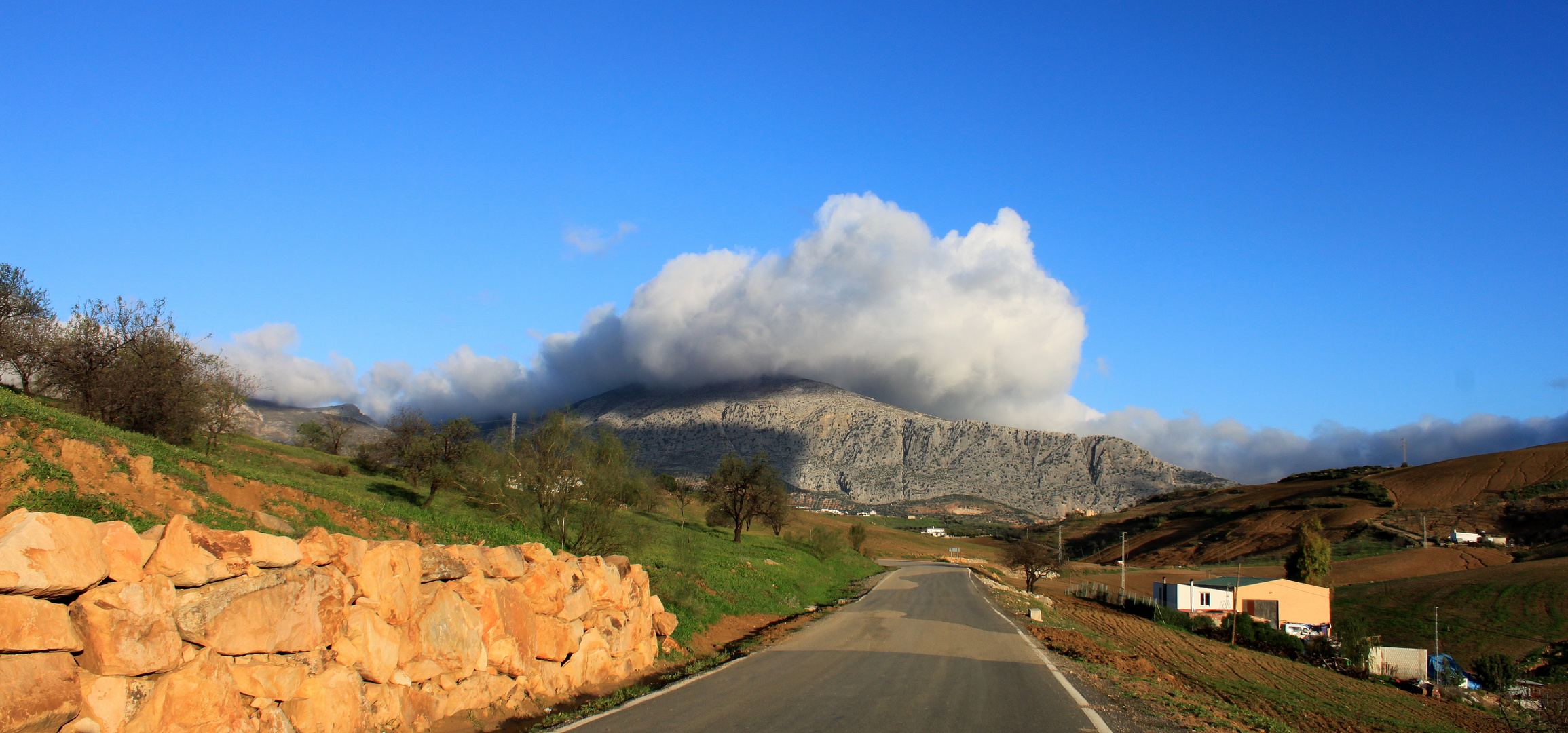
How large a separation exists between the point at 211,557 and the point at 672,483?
224 feet

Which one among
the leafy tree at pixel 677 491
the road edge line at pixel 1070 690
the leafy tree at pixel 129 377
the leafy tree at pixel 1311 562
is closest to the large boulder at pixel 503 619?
the road edge line at pixel 1070 690

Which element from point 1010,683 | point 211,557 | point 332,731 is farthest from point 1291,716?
point 211,557

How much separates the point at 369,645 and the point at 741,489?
178ft

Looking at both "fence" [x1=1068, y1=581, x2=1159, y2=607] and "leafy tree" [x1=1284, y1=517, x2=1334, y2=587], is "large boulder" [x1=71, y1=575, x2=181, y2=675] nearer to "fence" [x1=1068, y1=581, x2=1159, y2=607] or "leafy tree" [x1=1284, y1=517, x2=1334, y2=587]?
"fence" [x1=1068, y1=581, x2=1159, y2=607]

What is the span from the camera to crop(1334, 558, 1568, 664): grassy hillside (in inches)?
1740

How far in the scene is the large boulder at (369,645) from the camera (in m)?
8.22

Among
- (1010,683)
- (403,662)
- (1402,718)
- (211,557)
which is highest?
(211,557)

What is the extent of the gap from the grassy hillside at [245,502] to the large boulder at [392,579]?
3.26 m

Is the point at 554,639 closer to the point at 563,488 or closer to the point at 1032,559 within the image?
the point at 563,488

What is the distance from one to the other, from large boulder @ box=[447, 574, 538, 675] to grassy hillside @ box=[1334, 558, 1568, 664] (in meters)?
50.9

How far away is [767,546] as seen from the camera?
55.2 metres

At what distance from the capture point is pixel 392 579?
8.94 meters

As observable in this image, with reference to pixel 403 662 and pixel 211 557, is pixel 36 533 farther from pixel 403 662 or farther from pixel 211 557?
pixel 403 662

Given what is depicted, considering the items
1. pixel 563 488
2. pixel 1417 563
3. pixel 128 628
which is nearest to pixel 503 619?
pixel 128 628
